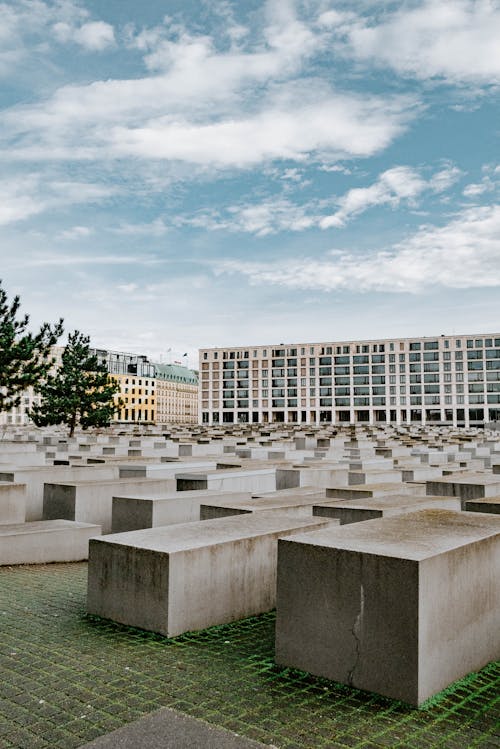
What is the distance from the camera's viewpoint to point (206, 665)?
4789mm

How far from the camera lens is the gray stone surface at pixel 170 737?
287 cm

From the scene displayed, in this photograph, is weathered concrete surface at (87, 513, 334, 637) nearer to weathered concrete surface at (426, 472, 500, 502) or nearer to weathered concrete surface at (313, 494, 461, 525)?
weathered concrete surface at (313, 494, 461, 525)

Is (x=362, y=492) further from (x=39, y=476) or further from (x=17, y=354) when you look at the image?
(x=17, y=354)

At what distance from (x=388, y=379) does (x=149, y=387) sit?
7059 centimetres

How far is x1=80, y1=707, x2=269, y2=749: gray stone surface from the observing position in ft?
9.42

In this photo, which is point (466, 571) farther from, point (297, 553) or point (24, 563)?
point (24, 563)

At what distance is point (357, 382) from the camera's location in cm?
13275

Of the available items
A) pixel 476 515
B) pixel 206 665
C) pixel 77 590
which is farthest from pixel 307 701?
pixel 77 590

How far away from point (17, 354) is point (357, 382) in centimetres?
11313

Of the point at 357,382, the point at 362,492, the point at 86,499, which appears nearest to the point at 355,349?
the point at 357,382

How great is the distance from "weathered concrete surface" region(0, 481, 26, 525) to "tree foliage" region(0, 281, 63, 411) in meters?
14.5

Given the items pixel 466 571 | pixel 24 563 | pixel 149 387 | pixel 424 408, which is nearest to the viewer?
pixel 466 571

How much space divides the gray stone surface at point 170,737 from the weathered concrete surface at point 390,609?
5.27 ft

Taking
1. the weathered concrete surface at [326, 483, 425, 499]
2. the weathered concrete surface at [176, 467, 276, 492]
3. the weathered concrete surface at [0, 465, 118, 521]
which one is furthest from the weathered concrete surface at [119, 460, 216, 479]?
the weathered concrete surface at [326, 483, 425, 499]
